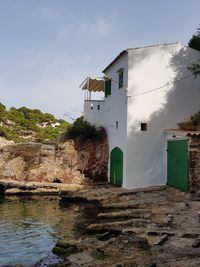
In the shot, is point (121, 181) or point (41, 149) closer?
point (121, 181)

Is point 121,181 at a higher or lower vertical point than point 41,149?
lower

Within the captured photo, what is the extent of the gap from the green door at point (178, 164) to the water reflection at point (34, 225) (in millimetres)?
5128

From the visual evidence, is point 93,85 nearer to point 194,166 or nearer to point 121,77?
point 121,77

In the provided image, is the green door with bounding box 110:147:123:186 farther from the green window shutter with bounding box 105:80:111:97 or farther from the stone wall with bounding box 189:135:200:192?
the stone wall with bounding box 189:135:200:192

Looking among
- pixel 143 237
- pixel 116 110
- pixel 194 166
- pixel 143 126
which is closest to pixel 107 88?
pixel 116 110

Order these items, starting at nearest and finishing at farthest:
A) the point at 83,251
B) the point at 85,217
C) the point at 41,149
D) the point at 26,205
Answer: the point at 83,251 < the point at 85,217 < the point at 26,205 < the point at 41,149

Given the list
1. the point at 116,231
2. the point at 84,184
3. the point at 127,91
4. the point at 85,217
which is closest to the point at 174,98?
the point at 127,91

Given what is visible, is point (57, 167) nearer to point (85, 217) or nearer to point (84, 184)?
point (84, 184)

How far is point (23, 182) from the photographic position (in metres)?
26.6

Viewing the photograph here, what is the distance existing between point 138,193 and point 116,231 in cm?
870

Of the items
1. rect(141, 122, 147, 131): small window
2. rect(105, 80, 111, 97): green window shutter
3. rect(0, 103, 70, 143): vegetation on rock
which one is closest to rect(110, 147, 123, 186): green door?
rect(141, 122, 147, 131): small window

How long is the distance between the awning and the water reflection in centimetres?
1134

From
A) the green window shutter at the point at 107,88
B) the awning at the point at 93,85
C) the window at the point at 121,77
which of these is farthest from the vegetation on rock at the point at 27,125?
the window at the point at 121,77

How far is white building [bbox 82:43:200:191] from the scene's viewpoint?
2356 centimetres
